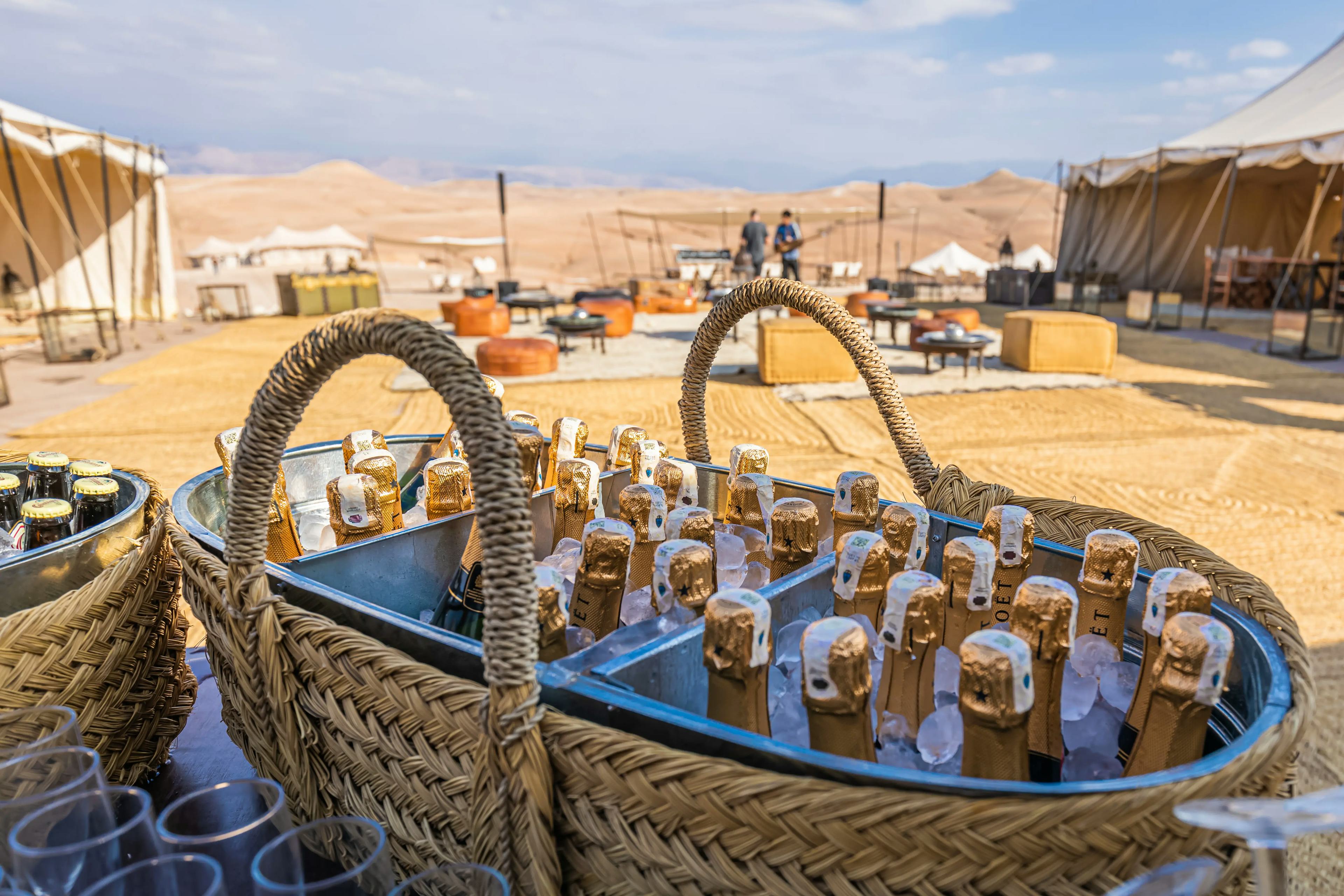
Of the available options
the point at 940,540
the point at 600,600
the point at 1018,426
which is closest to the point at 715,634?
the point at 600,600

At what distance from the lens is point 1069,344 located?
335 inches

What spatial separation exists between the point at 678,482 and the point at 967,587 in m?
0.51

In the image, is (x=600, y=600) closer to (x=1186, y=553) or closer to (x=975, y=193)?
(x=1186, y=553)

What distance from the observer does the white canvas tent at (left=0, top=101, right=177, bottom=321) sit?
13.7 meters

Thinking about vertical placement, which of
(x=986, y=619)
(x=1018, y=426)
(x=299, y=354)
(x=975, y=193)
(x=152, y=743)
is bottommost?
(x=1018, y=426)

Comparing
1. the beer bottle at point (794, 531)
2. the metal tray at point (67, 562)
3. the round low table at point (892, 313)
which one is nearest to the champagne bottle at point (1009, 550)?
the beer bottle at point (794, 531)

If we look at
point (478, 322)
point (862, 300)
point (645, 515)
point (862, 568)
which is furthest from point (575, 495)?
point (862, 300)

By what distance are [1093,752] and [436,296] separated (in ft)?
69.4

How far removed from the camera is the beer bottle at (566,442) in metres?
1.48

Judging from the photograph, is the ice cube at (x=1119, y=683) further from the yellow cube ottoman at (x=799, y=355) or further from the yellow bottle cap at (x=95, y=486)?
the yellow cube ottoman at (x=799, y=355)

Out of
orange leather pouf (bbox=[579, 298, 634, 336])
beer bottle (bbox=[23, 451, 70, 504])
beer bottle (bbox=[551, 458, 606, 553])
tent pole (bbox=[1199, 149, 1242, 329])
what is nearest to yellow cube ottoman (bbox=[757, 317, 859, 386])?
orange leather pouf (bbox=[579, 298, 634, 336])

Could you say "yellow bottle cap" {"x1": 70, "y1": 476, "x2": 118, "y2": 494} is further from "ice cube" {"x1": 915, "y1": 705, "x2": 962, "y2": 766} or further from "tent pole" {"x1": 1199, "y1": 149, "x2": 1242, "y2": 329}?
"tent pole" {"x1": 1199, "y1": 149, "x2": 1242, "y2": 329}

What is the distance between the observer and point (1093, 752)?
0.88m

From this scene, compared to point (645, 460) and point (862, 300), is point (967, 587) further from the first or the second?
point (862, 300)
